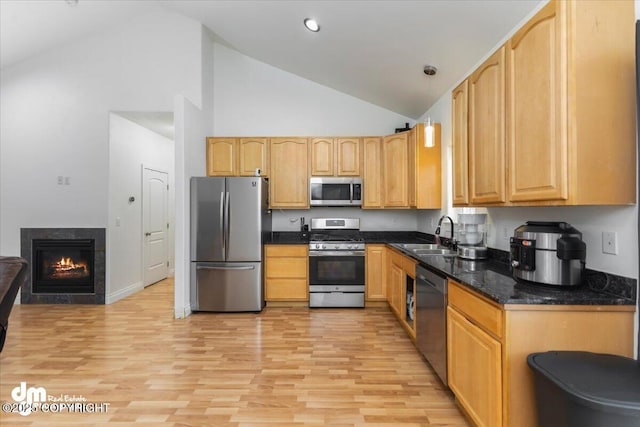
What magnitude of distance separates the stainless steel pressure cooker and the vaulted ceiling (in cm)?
159

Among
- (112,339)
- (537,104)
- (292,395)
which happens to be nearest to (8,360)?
(112,339)

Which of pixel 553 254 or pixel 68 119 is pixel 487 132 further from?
pixel 68 119

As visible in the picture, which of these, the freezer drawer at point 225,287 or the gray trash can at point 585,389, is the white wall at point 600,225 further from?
the freezer drawer at point 225,287

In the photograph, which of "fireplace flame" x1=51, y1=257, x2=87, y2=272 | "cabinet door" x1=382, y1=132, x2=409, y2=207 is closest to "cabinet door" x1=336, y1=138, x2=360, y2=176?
"cabinet door" x1=382, y1=132, x2=409, y2=207

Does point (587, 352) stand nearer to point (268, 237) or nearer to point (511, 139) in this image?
point (511, 139)

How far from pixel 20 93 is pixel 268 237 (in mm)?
4060

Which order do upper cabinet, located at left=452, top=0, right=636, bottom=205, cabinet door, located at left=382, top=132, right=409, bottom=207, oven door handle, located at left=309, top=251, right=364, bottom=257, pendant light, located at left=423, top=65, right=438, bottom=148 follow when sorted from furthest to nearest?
cabinet door, located at left=382, top=132, right=409, bottom=207
oven door handle, located at left=309, top=251, right=364, bottom=257
pendant light, located at left=423, top=65, right=438, bottom=148
upper cabinet, located at left=452, top=0, right=636, bottom=205

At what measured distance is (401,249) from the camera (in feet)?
11.7

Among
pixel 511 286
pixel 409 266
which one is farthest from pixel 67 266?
pixel 511 286

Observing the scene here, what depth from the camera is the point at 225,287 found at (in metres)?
4.20

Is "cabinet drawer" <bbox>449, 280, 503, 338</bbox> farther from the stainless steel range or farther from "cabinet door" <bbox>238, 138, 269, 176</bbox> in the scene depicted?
"cabinet door" <bbox>238, 138, 269, 176</bbox>

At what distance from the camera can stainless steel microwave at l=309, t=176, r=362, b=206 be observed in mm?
Result: 4633

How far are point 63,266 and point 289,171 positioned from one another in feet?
11.3

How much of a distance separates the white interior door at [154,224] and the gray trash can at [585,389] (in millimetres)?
5691
